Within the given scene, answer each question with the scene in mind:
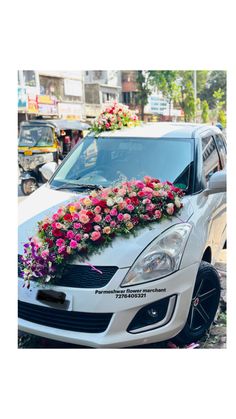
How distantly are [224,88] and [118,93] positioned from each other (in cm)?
80

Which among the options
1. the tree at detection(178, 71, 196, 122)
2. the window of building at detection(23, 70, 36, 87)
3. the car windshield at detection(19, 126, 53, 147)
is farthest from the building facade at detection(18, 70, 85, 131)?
the tree at detection(178, 71, 196, 122)

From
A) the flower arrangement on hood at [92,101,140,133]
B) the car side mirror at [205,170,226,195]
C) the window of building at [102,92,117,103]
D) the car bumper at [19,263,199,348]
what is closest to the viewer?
the car bumper at [19,263,199,348]

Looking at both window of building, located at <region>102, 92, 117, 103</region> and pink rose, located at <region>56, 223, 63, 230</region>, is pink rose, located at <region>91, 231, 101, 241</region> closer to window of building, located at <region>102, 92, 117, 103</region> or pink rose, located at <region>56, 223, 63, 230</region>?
pink rose, located at <region>56, 223, 63, 230</region>

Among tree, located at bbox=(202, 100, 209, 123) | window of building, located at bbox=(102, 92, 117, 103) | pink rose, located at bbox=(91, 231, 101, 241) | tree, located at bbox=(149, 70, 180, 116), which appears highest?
tree, located at bbox=(149, 70, 180, 116)

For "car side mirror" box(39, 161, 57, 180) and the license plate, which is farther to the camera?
"car side mirror" box(39, 161, 57, 180)

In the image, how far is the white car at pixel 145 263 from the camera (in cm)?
212

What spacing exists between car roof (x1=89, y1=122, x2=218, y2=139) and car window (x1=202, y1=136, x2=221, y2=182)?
0.10 m

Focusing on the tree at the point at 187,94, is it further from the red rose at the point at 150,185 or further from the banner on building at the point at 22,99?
the banner on building at the point at 22,99

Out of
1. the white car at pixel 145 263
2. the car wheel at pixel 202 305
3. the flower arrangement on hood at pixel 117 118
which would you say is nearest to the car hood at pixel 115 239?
the white car at pixel 145 263

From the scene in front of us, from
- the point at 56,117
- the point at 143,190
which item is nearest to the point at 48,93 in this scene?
the point at 56,117

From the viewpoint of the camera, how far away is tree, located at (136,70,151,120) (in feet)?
8.93

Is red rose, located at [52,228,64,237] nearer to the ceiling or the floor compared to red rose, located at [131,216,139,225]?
nearer to the floor

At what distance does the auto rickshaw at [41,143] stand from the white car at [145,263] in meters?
0.17

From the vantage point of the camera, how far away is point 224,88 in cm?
269
